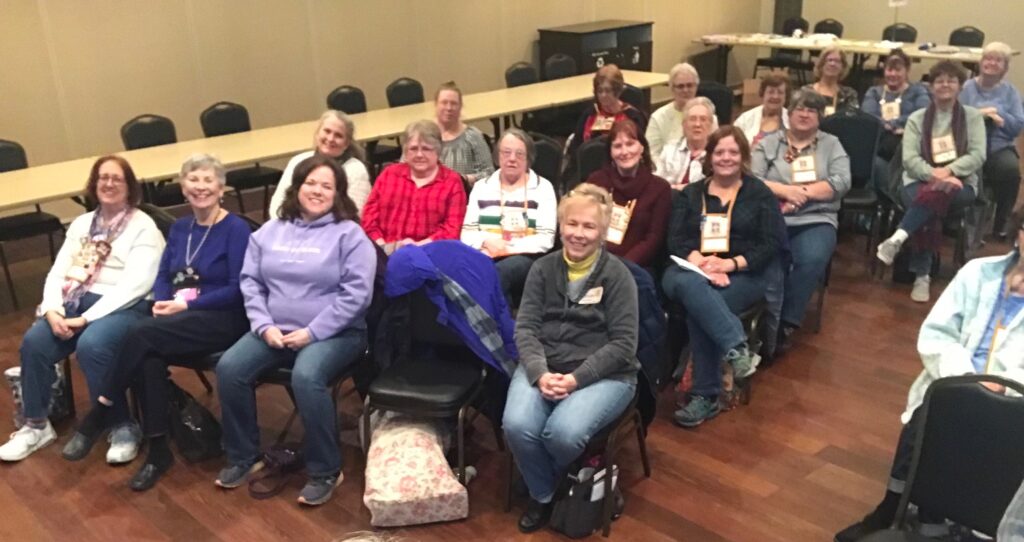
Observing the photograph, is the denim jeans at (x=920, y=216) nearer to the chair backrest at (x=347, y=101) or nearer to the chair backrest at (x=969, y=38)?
the chair backrest at (x=347, y=101)

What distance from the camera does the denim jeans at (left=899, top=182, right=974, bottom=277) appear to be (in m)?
4.79

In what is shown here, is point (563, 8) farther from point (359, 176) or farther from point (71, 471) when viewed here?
point (71, 471)

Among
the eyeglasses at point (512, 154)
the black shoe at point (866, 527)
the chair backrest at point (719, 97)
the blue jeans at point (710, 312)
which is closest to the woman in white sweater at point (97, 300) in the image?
the eyeglasses at point (512, 154)

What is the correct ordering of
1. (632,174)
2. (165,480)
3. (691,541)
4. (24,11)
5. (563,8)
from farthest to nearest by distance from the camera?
(563,8) < (24,11) < (632,174) < (165,480) < (691,541)

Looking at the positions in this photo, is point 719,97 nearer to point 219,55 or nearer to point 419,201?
point 419,201

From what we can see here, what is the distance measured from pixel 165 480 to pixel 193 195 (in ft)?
3.70

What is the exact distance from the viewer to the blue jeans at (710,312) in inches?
136

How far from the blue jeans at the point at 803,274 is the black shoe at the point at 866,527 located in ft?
4.46

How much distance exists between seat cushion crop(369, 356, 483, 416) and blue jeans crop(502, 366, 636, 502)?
8.2 inches

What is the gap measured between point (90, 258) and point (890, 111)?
493cm

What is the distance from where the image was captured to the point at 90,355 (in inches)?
135

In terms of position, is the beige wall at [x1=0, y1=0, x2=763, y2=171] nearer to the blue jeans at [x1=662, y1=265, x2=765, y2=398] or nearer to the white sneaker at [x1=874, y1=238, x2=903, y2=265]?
the blue jeans at [x1=662, y1=265, x2=765, y2=398]

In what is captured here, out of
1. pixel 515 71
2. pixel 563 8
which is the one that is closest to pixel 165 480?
pixel 515 71

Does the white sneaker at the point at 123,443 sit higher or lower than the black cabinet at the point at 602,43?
lower
